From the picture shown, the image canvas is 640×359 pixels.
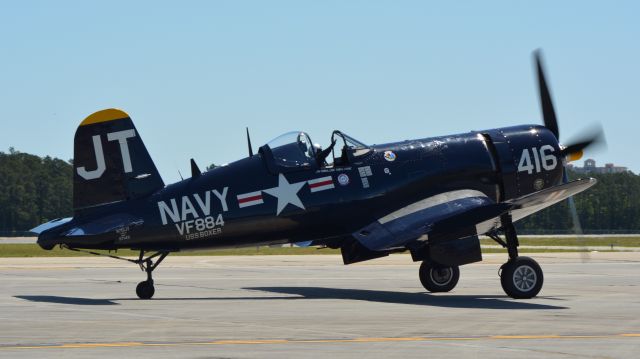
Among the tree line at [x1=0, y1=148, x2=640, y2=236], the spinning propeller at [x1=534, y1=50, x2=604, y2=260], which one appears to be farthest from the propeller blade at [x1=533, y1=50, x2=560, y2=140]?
the tree line at [x1=0, y1=148, x2=640, y2=236]

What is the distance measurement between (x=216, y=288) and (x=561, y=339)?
11892 mm

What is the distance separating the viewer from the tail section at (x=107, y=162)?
62.3ft

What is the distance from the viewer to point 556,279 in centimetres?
2727

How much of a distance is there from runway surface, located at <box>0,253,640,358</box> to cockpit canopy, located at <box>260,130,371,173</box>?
2666mm

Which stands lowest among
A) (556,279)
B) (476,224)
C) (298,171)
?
(556,279)

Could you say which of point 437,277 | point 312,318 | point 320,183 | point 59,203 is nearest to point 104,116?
point 320,183

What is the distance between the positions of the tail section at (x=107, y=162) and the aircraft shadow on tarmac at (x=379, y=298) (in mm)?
2014

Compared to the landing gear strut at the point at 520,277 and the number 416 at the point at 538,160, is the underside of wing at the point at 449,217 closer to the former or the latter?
the landing gear strut at the point at 520,277

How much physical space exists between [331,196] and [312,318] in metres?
4.73

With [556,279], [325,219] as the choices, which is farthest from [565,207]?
[325,219]

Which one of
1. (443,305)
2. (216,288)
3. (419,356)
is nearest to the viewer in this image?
(419,356)

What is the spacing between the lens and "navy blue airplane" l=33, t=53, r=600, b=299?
19000 mm

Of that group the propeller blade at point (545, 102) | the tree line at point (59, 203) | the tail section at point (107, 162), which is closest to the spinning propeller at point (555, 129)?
the propeller blade at point (545, 102)

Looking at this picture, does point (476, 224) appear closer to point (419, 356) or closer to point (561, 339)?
point (561, 339)
